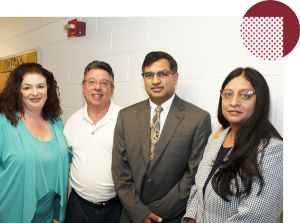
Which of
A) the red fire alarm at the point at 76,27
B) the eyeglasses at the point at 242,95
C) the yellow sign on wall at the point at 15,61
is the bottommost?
the eyeglasses at the point at 242,95

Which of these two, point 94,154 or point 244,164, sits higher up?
point 244,164

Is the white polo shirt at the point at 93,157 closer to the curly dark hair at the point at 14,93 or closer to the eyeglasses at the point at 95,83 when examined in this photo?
the eyeglasses at the point at 95,83

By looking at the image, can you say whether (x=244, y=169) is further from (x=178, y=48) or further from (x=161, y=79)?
(x=178, y=48)

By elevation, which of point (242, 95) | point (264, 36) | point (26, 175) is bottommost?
point (26, 175)

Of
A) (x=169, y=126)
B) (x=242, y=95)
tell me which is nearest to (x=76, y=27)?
(x=169, y=126)

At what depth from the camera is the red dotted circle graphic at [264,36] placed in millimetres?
1521

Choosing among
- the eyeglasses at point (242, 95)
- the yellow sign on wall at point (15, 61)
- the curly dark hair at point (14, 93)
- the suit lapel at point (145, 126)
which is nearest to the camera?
the eyeglasses at point (242, 95)

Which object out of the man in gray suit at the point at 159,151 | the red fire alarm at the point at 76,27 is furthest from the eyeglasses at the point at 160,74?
the red fire alarm at the point at 76,27

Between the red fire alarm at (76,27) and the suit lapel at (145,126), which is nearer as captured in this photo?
the suit lapel at (145,126)

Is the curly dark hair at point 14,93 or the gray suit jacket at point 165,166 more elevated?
the curly dark hair at point 14,93

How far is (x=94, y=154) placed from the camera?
1943 mm

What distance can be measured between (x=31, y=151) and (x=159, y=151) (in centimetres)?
95

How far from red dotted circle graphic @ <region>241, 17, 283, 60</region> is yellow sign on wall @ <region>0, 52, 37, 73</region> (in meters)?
3.13

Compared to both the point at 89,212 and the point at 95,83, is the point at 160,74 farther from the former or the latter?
the point at 89,212
